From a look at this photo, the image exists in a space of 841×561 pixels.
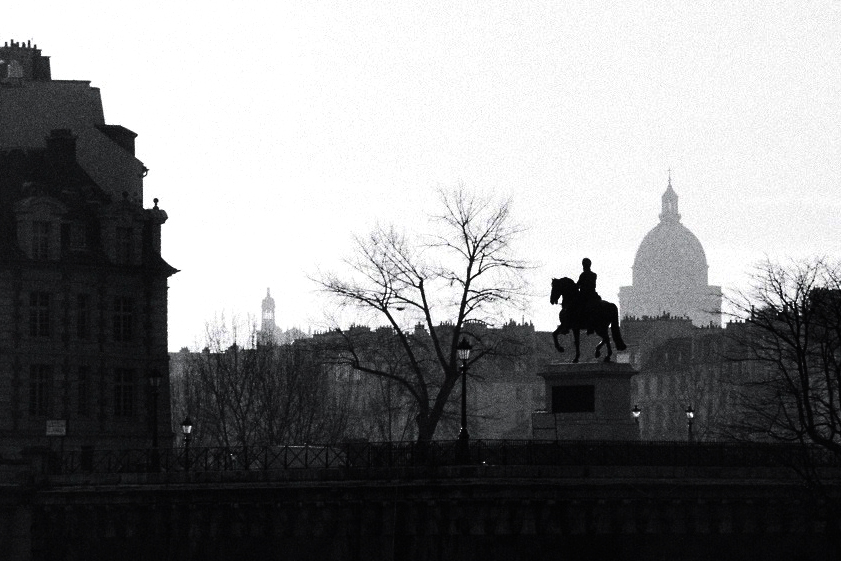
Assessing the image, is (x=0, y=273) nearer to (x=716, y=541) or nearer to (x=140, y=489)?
(x=140, y=489)

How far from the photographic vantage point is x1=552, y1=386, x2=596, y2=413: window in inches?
2830

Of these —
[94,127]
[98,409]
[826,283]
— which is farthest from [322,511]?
[94,127]

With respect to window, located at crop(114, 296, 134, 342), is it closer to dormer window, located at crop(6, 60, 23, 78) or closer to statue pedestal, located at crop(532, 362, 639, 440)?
dormer window, located at crop(6, 60, 23, 78)

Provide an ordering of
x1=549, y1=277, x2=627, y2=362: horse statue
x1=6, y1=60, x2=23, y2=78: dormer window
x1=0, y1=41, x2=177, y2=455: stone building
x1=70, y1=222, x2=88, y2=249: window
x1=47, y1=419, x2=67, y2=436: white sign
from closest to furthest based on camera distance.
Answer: x1=549, y1=277, x2=627, y2=362: horse statue < x1=47, y1=419, x2=67, y2=436: white sign < x1=0, y1=41, x2=177, y2=455: stone building < x1=70, y1=222, x2=88, y2=249: window < x1=6, y1=60, x2=23, y2=78: dormer window

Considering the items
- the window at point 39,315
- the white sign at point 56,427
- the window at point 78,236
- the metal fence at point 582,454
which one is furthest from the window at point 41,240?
the metal fence at point 582,454

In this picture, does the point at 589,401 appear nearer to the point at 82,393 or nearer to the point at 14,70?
the point at 82,393

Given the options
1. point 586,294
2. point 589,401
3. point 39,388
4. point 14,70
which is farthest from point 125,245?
point 589,401

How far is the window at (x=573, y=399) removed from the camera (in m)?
71.9

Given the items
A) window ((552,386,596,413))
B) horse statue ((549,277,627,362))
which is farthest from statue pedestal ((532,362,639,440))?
horse statue ((549,277,627,362))

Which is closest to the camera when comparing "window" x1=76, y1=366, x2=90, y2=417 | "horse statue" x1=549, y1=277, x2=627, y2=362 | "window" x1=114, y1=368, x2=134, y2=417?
"horse statue" x1=549, y1=277, x2=627, y2=362

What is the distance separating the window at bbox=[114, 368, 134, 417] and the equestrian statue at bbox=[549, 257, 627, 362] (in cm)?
3176

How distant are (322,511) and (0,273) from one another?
1147 inches

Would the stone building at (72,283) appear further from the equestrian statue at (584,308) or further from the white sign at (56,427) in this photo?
the equestrian statue at (584,308)

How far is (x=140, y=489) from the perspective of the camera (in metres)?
76.5
